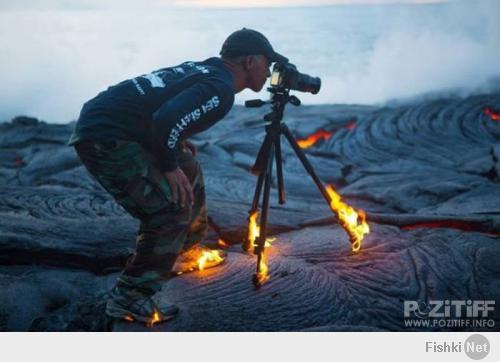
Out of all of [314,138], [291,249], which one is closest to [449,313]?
[291,249]

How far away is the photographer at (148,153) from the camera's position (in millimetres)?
2725

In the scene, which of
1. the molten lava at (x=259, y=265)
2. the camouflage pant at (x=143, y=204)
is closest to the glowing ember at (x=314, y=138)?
the molten lava at (x=259, y=265)

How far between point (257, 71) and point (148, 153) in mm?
853

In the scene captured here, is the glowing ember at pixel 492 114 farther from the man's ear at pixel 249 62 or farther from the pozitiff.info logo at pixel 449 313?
the man's ear at pixel 249 62

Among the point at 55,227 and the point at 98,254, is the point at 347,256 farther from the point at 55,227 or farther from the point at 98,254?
the point at 55,227

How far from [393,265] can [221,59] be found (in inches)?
71.8

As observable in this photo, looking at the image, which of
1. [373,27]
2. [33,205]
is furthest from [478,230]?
[373,27]

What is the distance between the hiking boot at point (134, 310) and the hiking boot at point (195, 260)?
1.99ft

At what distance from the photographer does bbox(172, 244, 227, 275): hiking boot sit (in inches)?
24.2

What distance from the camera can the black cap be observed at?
3.08 metres

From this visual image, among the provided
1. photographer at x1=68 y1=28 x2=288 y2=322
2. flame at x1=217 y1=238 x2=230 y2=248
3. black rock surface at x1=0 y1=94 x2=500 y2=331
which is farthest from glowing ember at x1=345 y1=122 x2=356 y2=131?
photographer at x1=68 y1=28 x2=288 y2=322

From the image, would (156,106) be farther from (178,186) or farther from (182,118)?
(178,186)

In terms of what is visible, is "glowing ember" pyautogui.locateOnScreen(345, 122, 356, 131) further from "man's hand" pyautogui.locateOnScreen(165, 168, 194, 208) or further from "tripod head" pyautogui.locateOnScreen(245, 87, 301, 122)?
"man's hand" pyautogui.locateOnScreen(165, 168, 194, 208)
